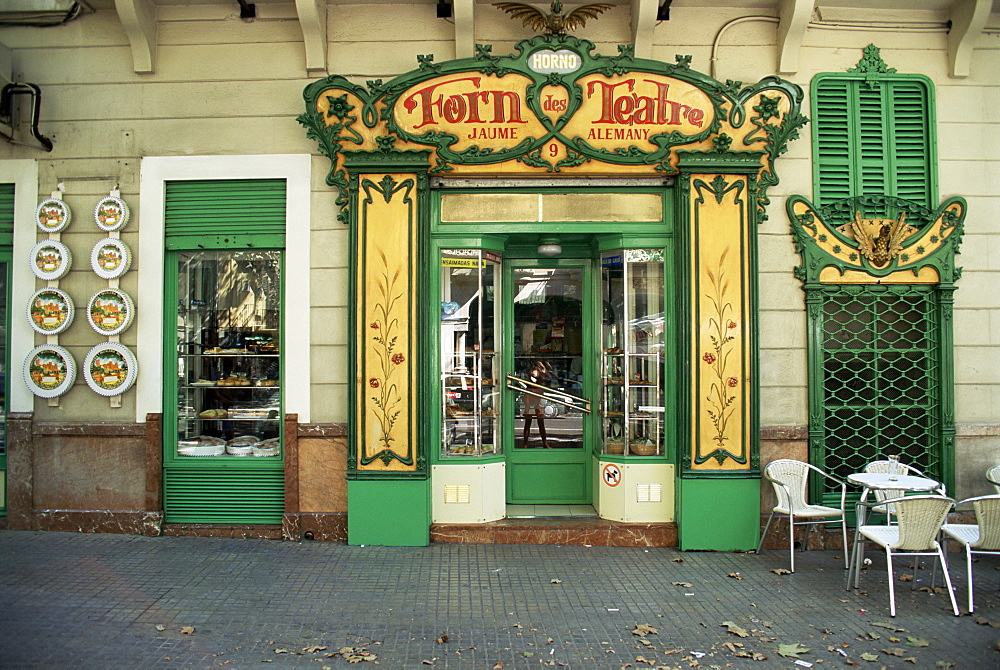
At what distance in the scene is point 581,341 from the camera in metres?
7.62

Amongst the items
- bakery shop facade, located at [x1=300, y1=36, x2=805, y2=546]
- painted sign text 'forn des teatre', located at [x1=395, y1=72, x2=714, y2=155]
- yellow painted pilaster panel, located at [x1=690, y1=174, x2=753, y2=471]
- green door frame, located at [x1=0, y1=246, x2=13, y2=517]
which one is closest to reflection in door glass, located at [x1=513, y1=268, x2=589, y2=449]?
bakery shop facade, located at [x1=300, y1=36, x2=805, y2=546]

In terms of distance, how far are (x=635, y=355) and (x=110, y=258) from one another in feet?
17.6

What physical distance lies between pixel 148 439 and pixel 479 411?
332 cm

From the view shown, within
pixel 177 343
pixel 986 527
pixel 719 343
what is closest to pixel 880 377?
pixel 719 343

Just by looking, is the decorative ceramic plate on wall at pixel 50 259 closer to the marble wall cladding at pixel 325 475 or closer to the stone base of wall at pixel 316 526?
the marble wall cladding at pixel 325 475

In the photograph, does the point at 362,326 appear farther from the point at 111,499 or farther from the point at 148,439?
the point at 111,499

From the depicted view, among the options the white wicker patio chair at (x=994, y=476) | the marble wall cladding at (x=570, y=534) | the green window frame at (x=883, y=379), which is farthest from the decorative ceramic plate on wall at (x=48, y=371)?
the white wicker patio chair at (x=994, y=476)

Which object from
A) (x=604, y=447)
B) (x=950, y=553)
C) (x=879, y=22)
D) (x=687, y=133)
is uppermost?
(x=879, y=22)

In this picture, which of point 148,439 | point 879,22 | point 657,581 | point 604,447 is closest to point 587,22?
point 879,22

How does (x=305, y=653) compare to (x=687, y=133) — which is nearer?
(x=305, y=653)

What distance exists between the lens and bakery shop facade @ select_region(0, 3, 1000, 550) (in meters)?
6.69

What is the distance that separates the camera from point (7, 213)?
7.18 metres

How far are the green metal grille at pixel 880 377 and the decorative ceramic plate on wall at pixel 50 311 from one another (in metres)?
7.55

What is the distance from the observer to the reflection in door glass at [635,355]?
701 cm
